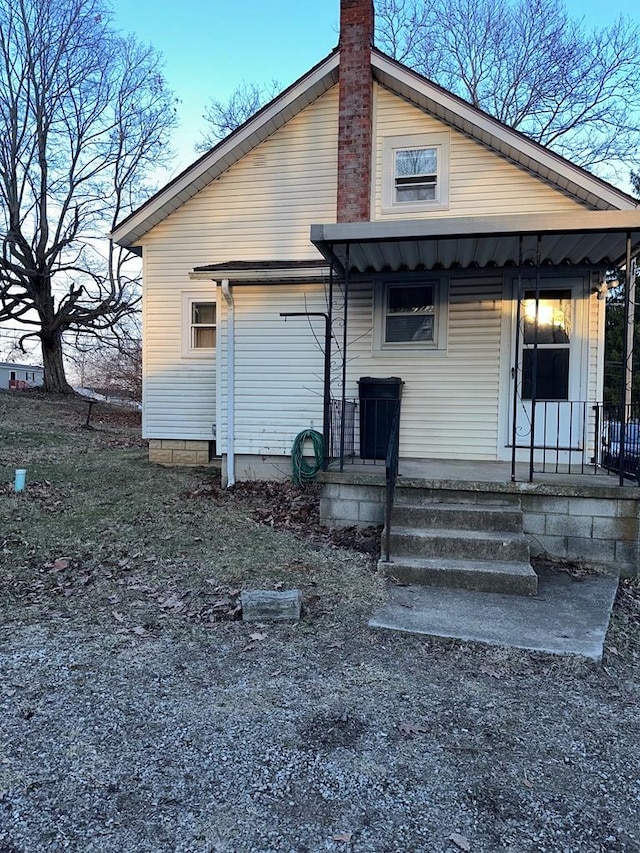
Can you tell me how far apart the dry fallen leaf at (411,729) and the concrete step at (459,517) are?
2.69 meters

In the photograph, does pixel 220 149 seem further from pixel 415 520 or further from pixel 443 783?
pixel 443 783

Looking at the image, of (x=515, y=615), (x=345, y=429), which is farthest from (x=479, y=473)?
(x=515, y=615)

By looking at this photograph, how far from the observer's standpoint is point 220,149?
8812 millimetres

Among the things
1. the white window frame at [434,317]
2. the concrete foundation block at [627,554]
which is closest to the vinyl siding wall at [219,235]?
the white window frame at [434,317]

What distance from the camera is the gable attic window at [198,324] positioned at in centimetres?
950

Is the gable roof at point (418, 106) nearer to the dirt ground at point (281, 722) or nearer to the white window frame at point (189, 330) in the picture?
the white window frame at point (189, 330)

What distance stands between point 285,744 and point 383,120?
845 centimetres

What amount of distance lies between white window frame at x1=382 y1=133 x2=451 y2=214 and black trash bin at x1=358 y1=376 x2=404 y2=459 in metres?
2.62

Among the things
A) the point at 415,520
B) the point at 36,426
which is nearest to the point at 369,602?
the point at 415,520

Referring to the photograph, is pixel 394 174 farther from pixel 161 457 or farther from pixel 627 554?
pixel 627 554

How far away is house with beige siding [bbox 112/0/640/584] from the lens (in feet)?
25.0

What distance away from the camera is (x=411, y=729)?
9.32 feet

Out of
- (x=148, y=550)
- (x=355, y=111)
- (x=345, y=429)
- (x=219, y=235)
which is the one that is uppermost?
(x=355, y=111)

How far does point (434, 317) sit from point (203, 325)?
383cm
